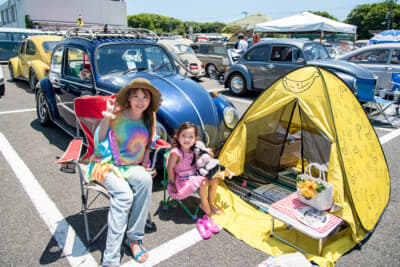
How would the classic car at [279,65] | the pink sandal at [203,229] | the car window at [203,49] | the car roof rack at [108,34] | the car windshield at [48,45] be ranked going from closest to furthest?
the pink sandal at [203,229]
the car roof rack at [108,34]
the classic car at [279,65]
the car windshield at [48,45]
the car window at [203,49]

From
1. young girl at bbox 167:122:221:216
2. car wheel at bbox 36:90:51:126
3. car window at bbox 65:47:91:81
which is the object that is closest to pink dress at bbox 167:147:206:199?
young girl at bbox 167:122:221:216

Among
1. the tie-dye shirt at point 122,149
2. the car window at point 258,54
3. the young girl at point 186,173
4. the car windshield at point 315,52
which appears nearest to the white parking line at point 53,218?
the tie-dye shirt at point 122,149

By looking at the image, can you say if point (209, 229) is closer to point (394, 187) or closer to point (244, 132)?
point (244, 132)

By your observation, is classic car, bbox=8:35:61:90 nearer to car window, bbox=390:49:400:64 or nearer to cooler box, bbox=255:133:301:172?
cooler box, bbox=255:133:301:172

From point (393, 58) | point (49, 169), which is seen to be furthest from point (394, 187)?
point (393, 58)

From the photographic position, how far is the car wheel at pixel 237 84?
30.9 ft

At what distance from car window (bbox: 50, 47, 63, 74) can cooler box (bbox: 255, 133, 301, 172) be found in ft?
12.5

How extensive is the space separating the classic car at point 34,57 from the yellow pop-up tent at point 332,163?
7.40 meters

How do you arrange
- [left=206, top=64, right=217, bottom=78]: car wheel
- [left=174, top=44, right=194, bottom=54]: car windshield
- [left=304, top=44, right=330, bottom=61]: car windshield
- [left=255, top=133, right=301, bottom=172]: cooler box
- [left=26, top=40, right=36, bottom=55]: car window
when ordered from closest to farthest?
[left=255, top=133, right=301, bottom=172]: cooler box < [left=304, top=44, right=330, bottom=61]: car windshield < [left=26, top=40, right=36, bottom=55]: car window < [left=174, top=44, right=194, bottom=54]: car windshield < [left=206, top=64, right=217, bottom=78]: car wheel

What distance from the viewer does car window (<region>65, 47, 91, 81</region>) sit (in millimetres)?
4637

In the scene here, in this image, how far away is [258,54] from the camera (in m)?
8.96

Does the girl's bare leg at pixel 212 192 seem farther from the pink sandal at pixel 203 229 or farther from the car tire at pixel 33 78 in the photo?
the car tire at pixel 33 78

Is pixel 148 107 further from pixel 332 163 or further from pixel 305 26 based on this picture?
pixel 305 26

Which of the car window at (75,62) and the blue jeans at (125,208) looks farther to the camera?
the car window at (75,62)
